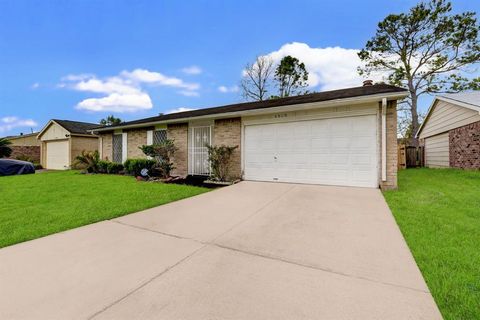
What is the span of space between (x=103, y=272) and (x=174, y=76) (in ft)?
52.3

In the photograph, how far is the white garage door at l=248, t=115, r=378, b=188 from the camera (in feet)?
22.3

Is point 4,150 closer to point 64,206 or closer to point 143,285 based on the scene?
point 64,206

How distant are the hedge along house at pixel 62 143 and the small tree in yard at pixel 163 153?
10667 mm

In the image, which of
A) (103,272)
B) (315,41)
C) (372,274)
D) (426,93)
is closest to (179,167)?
(103,272)

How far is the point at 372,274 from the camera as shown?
2.33 metres

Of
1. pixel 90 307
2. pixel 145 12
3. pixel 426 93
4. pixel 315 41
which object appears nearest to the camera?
pixel 90 307

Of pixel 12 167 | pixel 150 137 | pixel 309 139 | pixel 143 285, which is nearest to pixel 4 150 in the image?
pixel 12 167

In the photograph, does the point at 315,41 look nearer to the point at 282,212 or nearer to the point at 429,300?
the point at 282,212

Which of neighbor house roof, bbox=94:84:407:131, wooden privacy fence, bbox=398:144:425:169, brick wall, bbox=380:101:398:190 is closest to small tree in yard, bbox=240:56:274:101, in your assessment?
wooden privacy fence, bbox=398:144:425:169

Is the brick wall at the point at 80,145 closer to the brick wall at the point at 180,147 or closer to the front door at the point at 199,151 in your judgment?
the brick wall at the point at 180,147

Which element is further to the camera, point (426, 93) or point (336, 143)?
point (426, 93)

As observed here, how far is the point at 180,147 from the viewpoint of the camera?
1067 cm

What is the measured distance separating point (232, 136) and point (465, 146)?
10.7m

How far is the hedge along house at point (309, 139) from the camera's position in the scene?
6.61 meters
